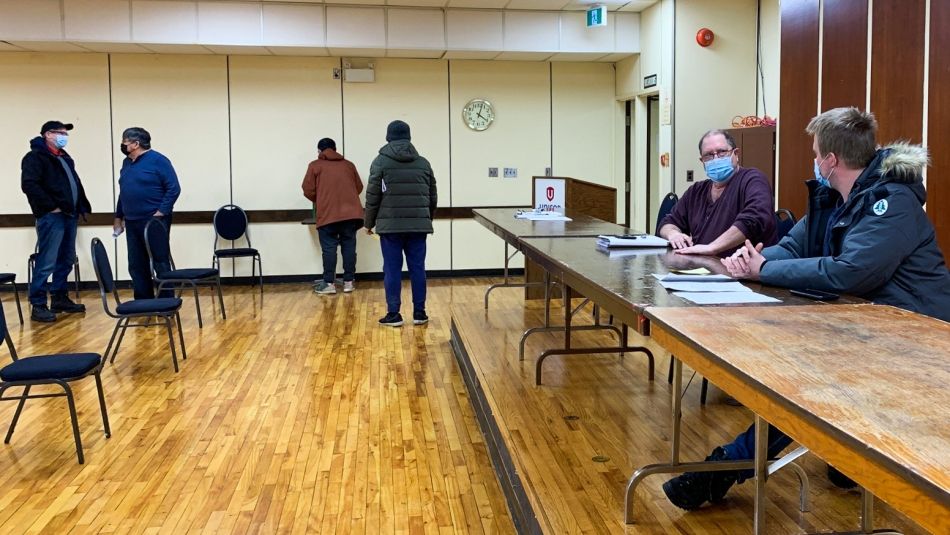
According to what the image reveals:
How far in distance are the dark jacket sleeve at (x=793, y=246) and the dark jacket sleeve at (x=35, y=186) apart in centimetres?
597

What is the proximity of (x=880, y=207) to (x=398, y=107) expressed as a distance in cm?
700

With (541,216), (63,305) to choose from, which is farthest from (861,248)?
(63,305)

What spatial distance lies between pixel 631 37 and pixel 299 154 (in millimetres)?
3772

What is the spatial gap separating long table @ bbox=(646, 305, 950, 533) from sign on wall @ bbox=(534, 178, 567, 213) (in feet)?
14.1

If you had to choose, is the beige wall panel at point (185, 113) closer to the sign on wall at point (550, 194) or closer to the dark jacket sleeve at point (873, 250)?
the sign on wall at point (550, 194)

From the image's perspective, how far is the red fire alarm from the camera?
7.41 metres

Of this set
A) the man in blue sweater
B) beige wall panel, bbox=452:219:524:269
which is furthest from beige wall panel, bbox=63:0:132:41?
beige wall panel, bbox=452:219:524:269

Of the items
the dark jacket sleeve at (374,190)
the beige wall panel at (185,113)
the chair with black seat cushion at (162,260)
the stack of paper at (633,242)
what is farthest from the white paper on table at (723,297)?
the beige wall panel at (185,113)

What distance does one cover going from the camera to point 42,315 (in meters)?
6.67

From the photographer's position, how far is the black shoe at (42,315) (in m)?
6.66

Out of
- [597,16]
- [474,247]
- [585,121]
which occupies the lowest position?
[474,247]

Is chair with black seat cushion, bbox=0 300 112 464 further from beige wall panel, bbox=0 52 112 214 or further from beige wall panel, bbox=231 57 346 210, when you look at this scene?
beige wall panel, bbox=0 52 112 214

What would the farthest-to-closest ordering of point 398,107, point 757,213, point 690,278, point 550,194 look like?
point 398,107, point 550,194, point 757,213, point 690,278

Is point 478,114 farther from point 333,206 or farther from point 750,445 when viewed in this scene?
point 750,445
